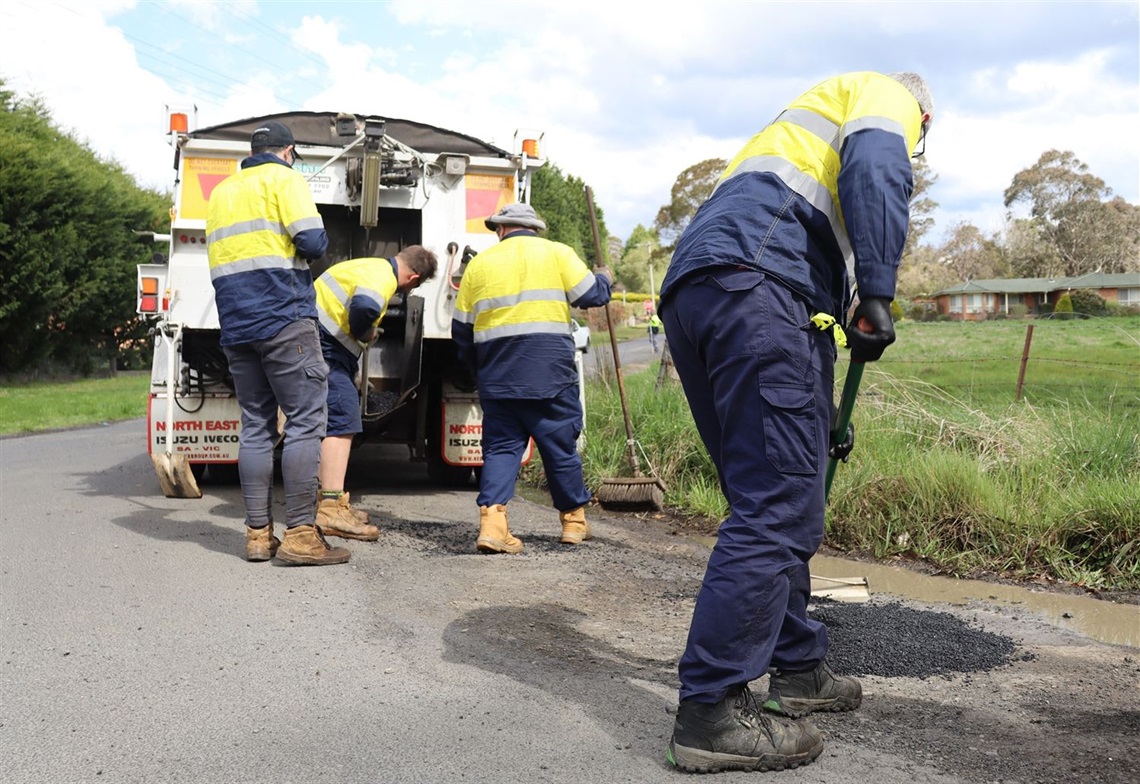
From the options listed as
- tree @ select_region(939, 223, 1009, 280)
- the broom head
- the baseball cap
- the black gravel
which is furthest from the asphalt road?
tree @ select_region(939, 223, 1009, 280)

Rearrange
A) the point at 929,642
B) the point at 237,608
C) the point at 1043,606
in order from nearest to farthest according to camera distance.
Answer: the point at 929,642, the point at 237,608, the point at 1043,606

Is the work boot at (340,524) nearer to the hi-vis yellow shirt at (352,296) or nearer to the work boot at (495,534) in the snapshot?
the work boot at (495,534)

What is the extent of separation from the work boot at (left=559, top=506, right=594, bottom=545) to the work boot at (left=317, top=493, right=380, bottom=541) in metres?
1.06

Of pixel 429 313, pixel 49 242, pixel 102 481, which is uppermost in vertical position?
pixel 49 242

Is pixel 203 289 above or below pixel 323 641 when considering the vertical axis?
above

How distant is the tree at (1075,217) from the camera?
204 ft

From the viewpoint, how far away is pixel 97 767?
2.87m

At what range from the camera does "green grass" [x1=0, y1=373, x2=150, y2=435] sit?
14.4 metres

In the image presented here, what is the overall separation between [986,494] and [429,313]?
12.5 feet

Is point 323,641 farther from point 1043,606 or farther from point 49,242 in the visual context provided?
point 49,242

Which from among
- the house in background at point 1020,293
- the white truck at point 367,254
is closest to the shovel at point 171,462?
the white truck at point 367,254

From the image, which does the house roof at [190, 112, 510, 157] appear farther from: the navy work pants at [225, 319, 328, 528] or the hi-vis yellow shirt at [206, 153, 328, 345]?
the navy work pants at [225, 319, 328, 528]

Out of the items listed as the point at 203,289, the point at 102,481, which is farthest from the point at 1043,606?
the point at 102,481

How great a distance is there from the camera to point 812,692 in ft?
10.7
